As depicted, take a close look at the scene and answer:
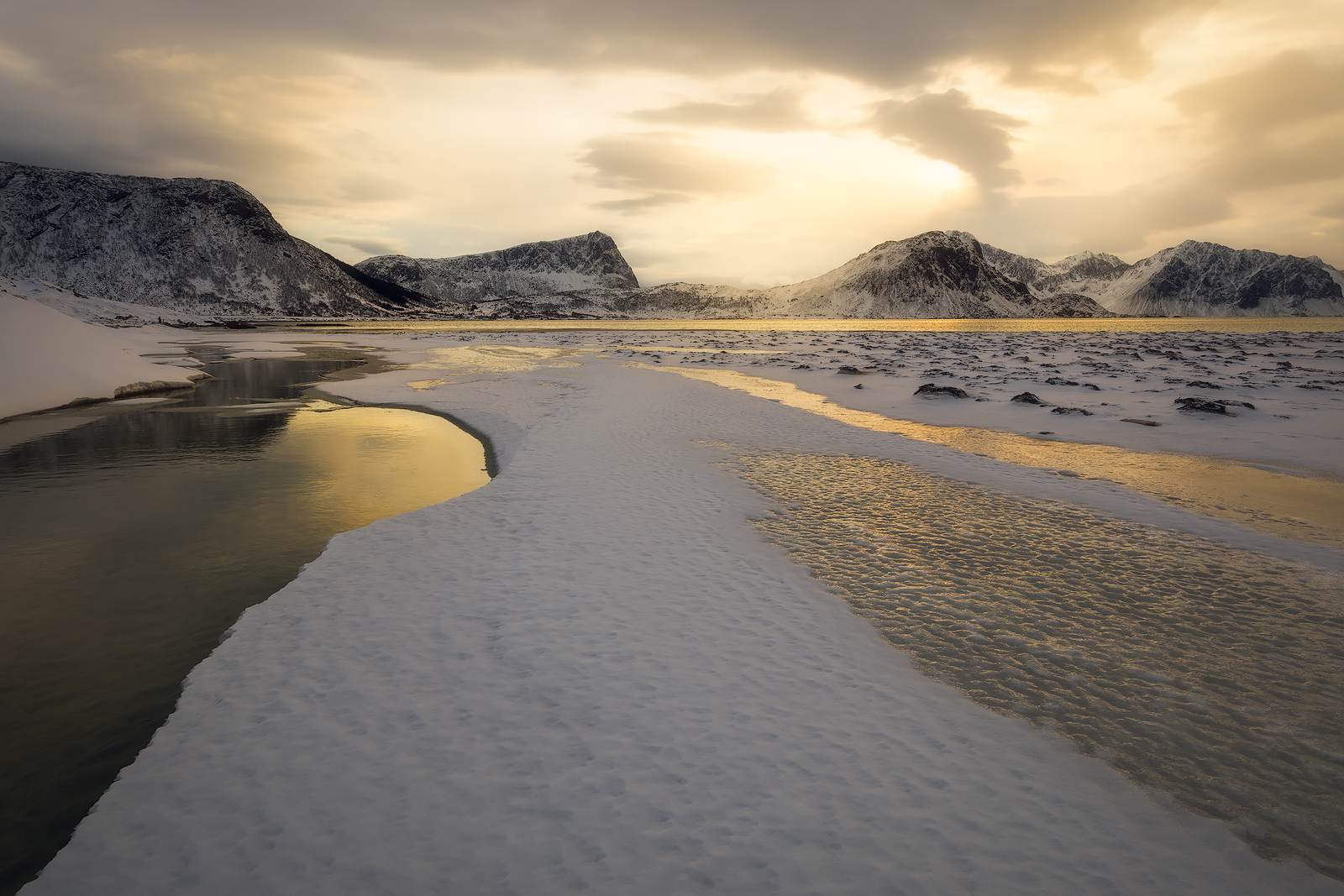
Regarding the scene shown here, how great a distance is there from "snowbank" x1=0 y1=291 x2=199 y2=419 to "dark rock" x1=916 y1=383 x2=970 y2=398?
36084mm

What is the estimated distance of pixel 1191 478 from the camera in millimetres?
13461

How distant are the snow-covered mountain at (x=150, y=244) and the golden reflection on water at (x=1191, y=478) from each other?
680 feet

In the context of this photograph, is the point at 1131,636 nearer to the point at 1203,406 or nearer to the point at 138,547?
the point at 138,547

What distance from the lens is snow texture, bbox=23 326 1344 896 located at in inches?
151

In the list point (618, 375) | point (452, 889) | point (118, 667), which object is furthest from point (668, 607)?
point (618, 375)

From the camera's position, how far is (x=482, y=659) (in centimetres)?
627

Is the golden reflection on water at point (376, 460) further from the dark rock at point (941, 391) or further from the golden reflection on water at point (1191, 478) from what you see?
the dark rock at point (941, 391)

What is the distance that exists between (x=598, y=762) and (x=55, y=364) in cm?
3458

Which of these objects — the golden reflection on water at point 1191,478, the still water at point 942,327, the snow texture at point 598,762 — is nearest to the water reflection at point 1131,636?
the snow texture at point 598,762

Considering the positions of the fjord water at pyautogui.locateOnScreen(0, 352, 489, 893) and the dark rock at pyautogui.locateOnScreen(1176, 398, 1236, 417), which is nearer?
the fjord water at pyautogui.locateOnScreen(0, 352, 489, 893)

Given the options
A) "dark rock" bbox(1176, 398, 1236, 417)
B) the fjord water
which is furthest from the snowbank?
"dark rock" bbox(1176, 398, 1236, 417)

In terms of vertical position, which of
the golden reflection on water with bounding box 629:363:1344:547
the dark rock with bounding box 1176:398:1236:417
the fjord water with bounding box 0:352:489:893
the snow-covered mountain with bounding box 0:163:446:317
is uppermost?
the snow-covered mountain with bounding box 0:163:446:317

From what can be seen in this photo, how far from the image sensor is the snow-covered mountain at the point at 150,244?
165m

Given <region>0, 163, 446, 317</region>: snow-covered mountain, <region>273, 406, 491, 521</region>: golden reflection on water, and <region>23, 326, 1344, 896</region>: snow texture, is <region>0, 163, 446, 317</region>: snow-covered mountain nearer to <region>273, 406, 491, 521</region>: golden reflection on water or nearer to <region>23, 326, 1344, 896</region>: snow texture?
<region>273, 406, 491, 521</region>: golden reflection on water
